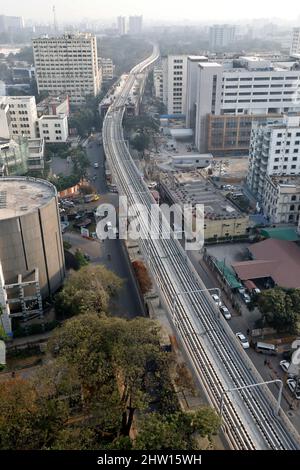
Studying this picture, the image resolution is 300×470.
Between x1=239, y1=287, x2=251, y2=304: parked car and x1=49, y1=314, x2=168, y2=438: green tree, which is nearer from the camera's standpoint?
x1=49, y1=314, x2=168, y2=438: green tree

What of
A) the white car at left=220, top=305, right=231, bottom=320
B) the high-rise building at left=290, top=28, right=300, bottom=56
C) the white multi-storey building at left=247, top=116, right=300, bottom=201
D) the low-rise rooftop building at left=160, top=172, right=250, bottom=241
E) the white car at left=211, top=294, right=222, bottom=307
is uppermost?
the high-rise building at left=290, top=28, right=300, bottom=56

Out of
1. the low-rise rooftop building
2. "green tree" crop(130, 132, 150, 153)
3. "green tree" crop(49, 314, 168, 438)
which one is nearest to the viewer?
"green tree" crop(49, 314, 168, 438)

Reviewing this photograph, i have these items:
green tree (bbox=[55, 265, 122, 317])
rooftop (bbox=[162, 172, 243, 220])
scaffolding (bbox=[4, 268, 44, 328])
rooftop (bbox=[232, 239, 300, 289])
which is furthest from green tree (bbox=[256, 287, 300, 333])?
scaffolding (bbox=[4, 268, 44, 328])

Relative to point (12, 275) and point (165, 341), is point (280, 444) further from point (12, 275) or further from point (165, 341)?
point (12, 275)

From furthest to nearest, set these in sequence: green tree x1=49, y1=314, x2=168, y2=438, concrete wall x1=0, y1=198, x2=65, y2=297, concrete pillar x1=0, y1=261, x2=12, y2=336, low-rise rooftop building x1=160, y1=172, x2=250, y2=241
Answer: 1. low-rise rooftop building x1=160, y1=172, x2=250, y2=241
2. concrete wall x1=0, y1=198, x2=65, y2=297
3. concrete pillar x1=0, y1=261, x2=12, y2=336
4. green tree x1=49, y1=314, x2=168, y2=438

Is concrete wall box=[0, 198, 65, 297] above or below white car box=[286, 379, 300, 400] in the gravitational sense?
above

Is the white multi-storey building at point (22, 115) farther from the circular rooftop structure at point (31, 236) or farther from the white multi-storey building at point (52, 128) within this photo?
the circular rooftop structure at point (31, 236)

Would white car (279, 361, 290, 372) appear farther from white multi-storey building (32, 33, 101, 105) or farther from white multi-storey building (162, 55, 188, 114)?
white multi-storey building (32, 33, 101, 105)
